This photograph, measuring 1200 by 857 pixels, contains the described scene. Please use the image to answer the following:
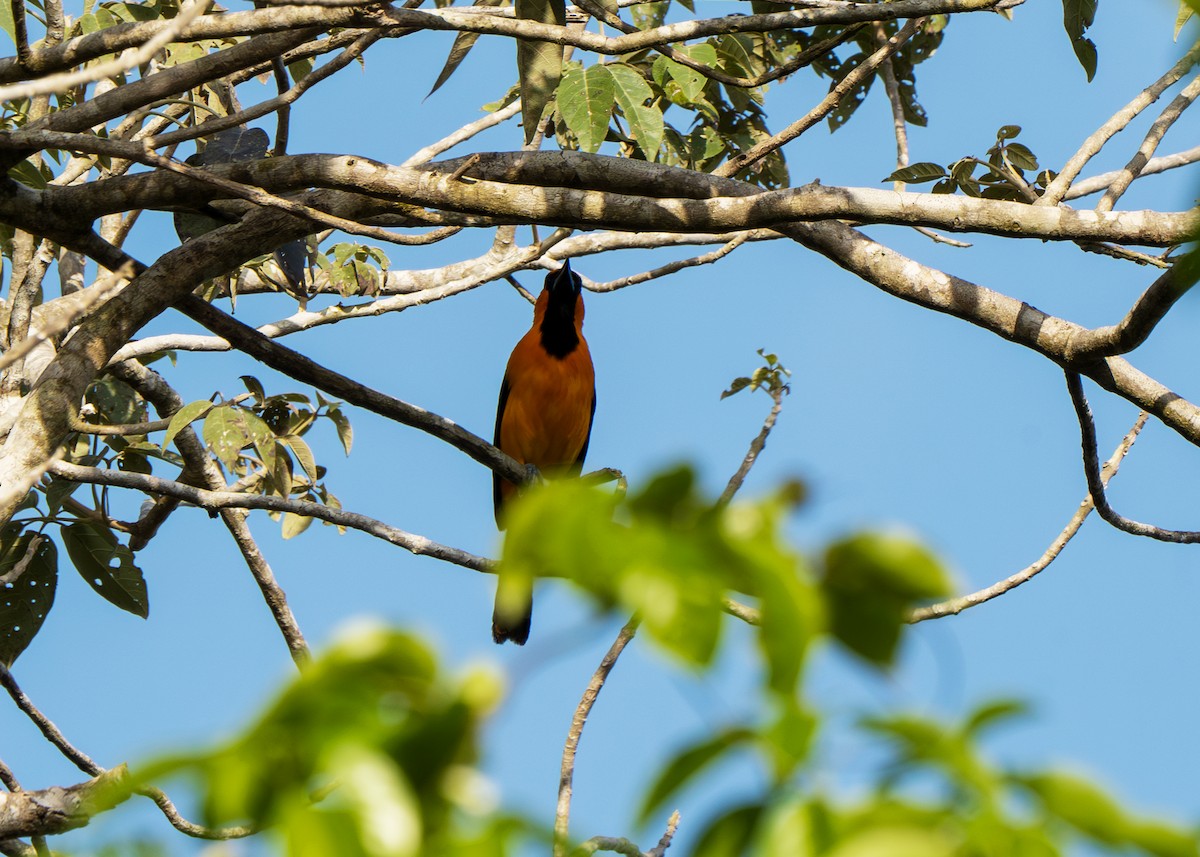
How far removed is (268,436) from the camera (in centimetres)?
368

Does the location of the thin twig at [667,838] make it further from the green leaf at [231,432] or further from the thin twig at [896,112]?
the thin twig at [896,112]

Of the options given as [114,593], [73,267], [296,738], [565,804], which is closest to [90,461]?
[114,593]

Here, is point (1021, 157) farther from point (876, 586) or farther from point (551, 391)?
point (876, 586)

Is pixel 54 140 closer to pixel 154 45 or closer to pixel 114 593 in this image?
pixel 154 45

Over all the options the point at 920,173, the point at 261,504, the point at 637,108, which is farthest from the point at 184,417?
the point at 920,173

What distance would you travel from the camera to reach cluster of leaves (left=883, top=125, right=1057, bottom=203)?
3955mm

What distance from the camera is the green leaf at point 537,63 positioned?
3193 millimetres

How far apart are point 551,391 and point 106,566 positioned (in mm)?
3750

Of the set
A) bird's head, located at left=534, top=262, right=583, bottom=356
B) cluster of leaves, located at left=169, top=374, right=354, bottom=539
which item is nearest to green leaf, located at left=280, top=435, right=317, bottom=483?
cluster of leaves, located at left=169, top=374, right=354, bottom=539

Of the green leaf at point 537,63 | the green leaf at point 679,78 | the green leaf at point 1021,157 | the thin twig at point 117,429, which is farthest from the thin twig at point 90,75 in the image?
the green leaf at point 1021,157

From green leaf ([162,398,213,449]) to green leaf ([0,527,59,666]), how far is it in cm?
72

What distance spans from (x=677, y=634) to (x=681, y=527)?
0.07 m

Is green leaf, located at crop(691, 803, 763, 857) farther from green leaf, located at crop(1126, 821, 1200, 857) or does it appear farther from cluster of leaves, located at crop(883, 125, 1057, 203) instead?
cluster of leaves, located at crop(883, 125, 1057, 203)

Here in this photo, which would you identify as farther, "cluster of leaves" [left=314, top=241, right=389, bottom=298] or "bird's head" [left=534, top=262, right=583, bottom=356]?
"bird's head" [left=534, top=262, right=583, bottom=356]
